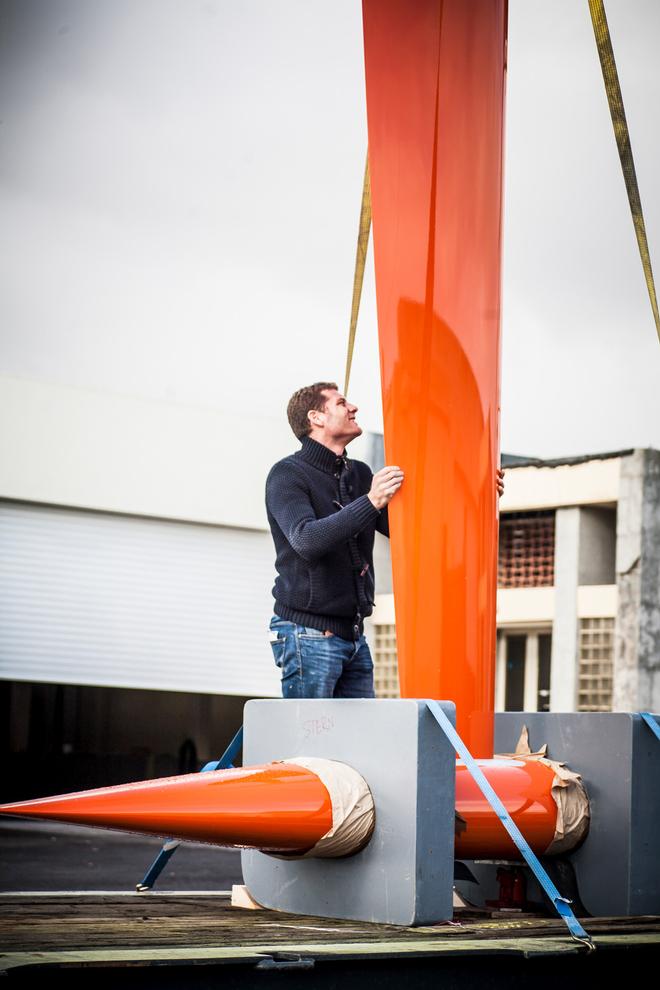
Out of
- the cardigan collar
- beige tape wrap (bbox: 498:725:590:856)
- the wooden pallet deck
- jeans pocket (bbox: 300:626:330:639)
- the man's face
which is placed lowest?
the wooden pallet deck

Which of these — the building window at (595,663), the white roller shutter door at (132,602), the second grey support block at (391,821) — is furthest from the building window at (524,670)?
the second grey support block at (391,821)

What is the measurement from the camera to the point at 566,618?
15844 millimetres

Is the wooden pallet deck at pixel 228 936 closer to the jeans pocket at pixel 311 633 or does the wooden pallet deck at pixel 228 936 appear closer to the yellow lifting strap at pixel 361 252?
the jeans pocket at pixel 311 633

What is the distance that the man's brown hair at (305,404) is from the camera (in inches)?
156

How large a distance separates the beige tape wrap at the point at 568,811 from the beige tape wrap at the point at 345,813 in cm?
69

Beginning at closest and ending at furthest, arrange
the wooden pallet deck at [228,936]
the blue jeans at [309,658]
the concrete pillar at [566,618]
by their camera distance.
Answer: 1. the wooden pallet deck at [228,936]
2. the blue jeans at [309,658]
3. the concrete pillar at [566,618]

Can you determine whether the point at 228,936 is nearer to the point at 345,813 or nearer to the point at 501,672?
the point at 345,813

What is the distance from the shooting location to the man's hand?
143 inches

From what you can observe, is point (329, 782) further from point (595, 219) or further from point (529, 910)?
point (595, 219)

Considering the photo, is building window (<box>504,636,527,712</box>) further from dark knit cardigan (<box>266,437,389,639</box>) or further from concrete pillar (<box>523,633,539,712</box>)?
dark knit cardigan (<box>266,437,389,639</box>)

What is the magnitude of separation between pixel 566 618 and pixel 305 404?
487 inches

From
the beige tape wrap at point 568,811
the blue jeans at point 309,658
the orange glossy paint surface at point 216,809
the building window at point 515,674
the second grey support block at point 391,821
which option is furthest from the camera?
the building window at point 515,674

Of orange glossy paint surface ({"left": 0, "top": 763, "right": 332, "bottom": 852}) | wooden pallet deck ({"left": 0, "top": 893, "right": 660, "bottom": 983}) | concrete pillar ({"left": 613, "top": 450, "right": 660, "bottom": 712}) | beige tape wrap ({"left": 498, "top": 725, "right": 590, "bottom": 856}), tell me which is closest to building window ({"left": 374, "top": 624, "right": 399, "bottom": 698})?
concrete pillar ({"left": 613, "top": 450, "right": 660, "bottom": 712})

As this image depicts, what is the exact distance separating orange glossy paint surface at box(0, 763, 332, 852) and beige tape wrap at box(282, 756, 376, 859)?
2cm
